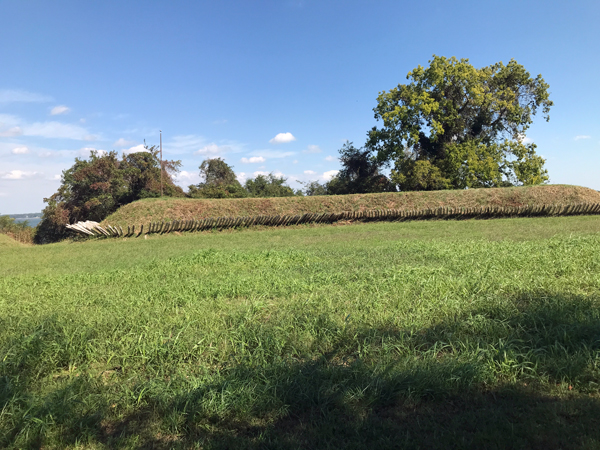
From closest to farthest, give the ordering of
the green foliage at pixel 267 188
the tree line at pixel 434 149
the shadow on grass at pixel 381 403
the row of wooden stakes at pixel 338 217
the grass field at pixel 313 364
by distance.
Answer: the shadow on grass at pixel 381 403, the grass field at pixel 313 364, the row of wooden stakes at pixel 338 217, the tree line at pixel 434 149, the green foliage at pixel 267 188

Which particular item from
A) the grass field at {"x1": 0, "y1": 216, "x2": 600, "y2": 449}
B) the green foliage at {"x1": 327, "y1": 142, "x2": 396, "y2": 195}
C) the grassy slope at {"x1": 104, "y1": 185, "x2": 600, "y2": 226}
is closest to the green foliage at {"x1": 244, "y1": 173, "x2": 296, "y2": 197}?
the green foliage at {"x1": 327, "y1": 142, "x2": 396, "y2": 195}

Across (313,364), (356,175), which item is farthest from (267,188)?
(313,364)

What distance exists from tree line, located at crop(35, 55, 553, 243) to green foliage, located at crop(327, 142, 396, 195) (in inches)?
91.1

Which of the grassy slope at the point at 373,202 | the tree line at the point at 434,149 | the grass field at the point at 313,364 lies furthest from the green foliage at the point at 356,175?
the grass field at the point at 313,364

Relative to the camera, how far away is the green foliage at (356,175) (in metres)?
36.7

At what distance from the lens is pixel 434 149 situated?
3309 centimetres

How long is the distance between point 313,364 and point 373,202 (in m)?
→ 21.4

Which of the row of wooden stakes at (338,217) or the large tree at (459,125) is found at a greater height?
Answer: the large tree at (459,125)

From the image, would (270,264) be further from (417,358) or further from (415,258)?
(417,358)

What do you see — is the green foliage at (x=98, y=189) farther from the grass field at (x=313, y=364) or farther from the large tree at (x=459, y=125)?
the grass field at (x=313, y=364)

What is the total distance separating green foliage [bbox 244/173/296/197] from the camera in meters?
42.8

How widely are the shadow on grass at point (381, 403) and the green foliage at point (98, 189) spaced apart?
102ft

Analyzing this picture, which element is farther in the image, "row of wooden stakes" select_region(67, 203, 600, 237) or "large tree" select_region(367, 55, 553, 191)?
"large tree" select_region(367, 55, 553, 191)

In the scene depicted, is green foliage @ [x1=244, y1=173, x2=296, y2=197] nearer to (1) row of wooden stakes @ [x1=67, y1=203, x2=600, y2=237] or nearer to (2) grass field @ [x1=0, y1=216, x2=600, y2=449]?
(1) row of wooden stakes @ [x1=67, y1=203, x2=600, y2=237]
